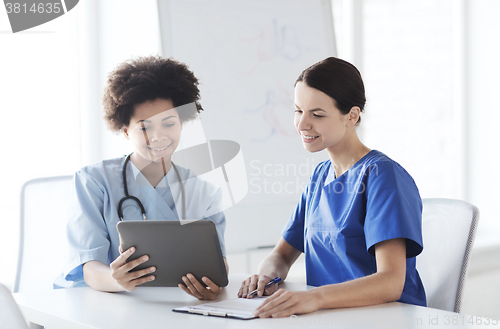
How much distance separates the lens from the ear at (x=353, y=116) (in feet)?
4.09

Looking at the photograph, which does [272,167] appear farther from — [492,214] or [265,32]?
[492,214]

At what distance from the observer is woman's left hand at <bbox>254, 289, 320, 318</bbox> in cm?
88

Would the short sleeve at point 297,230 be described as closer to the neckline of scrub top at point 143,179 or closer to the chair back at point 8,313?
the neckline of scrub top at point 143,179

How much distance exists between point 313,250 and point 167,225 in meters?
0.46

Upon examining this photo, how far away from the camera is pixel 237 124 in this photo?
2104mm

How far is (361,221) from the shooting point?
1150mm

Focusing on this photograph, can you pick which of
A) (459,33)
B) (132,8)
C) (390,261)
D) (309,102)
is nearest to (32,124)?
(132,8)

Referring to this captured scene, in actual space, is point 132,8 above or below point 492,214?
above

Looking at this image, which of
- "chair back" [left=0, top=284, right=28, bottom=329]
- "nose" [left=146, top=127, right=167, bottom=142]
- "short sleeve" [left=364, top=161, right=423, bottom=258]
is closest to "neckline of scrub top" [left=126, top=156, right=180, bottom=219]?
"nose" [left=146, top=127, right=167, bottom=142]

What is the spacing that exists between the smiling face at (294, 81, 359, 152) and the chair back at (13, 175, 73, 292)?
2.64 ft

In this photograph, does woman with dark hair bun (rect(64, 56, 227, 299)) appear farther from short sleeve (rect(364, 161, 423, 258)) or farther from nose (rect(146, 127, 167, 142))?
short sleeve (rect(364, 161, 423, 258))

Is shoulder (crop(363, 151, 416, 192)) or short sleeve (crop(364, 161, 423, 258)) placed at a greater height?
shoulder (crop(363, 151, 416, 192))

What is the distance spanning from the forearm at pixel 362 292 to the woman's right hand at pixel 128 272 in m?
0.37

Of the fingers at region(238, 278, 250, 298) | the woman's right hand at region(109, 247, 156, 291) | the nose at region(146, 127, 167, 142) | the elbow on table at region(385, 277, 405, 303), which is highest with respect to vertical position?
the nose at region(146, 127, 167, 142)
